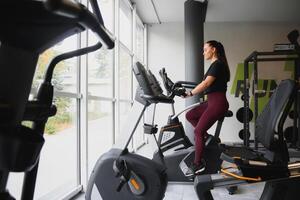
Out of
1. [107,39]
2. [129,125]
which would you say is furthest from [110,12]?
[107,39]

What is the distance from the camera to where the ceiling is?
5141mm

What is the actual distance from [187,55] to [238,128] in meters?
2.41

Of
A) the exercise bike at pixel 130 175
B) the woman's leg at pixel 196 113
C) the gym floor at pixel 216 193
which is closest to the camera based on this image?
the exercise bike at pixel 130 175

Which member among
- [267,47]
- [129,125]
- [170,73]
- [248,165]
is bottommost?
[248,165]

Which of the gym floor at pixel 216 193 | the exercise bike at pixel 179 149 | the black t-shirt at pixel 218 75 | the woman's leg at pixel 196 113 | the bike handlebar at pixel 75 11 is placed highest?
the black t-shirt at pixel 218 75

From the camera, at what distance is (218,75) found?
280 cm

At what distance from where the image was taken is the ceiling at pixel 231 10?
5.14 m

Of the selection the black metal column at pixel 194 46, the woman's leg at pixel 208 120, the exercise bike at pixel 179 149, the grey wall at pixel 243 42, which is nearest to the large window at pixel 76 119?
the exercise bike at pixel 179 149

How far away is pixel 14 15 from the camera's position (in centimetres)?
41

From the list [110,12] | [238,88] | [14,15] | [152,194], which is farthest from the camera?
[238,88]

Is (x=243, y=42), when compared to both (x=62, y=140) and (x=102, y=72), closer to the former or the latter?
(x=102, y=72)

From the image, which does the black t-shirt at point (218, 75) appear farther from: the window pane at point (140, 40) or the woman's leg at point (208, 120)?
the window pane at point (140, 40)

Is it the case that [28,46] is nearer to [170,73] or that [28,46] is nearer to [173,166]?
[173,166]

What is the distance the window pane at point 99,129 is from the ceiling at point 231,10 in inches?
101
